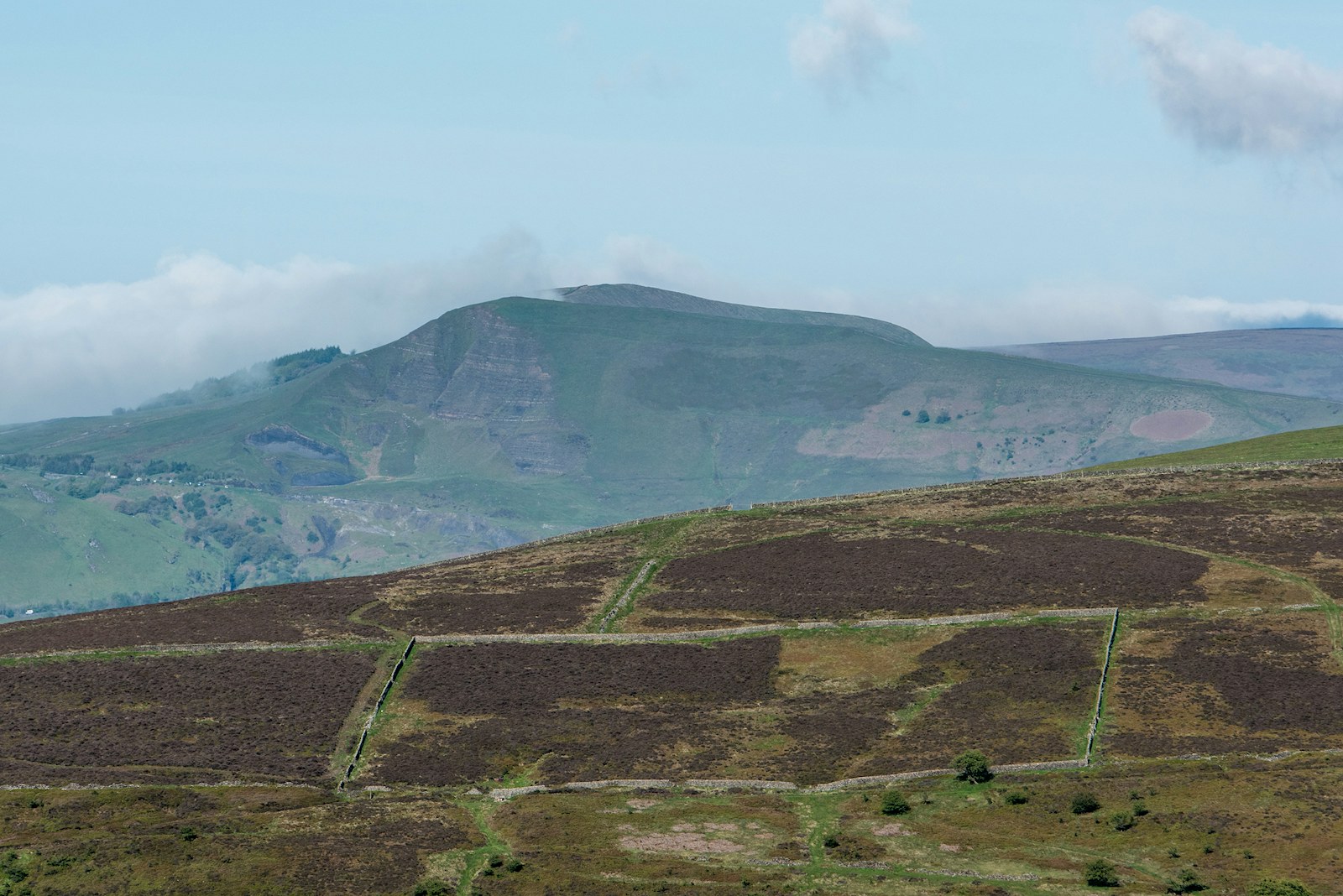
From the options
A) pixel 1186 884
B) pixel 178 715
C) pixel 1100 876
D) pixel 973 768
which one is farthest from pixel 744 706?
pixel 1186 884

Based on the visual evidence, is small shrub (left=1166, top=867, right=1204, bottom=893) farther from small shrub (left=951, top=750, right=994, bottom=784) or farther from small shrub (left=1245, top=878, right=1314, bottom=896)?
small shrub (left=951, top=750, right=994, bottom=784)

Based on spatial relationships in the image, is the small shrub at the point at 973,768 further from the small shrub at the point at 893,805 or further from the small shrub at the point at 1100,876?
the small shrub at the point at 1100,876

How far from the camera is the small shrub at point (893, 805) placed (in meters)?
99.6

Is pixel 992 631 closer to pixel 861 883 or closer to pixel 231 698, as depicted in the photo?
pixel 861 883

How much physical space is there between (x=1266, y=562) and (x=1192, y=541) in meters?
10.9

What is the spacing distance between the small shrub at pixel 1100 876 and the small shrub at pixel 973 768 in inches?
696

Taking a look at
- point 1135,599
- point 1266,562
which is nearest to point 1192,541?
point 1266,562

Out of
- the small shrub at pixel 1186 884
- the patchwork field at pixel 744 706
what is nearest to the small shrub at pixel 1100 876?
the small shrub at pixel 1186 884

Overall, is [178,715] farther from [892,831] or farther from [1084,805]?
[1084,805]

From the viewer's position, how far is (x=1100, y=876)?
8531 centimetres

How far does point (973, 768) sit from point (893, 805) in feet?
24.2

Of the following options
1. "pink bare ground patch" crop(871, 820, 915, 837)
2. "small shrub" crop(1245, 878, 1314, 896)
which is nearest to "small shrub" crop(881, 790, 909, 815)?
"pink bare ground patch" crop(871, 820, 915, 837)

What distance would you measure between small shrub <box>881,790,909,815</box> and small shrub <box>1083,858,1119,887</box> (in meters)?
15.4

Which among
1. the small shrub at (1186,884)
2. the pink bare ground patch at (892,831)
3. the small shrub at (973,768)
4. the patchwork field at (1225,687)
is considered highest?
the patchwork field at (1225,687)
